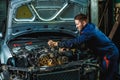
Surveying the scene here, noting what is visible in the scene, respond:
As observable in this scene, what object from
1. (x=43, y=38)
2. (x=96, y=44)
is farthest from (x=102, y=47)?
(x=43, y=38)

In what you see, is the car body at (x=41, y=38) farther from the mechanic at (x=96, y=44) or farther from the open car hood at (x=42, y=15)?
the mechanic at (x=96, y=44)

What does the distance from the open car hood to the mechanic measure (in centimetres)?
132

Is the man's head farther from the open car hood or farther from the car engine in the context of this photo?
the open car hood

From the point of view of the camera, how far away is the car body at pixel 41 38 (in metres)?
5.02

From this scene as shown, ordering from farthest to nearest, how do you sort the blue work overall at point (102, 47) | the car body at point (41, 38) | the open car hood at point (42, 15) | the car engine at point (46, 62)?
the open car hood at point (42, 15)
the blue work overall at point (102, 47)
the car body at point (41, 38)
the car engine at point (46, 62)

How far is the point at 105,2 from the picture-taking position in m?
8.66

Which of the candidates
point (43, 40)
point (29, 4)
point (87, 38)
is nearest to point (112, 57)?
point (87, 38)

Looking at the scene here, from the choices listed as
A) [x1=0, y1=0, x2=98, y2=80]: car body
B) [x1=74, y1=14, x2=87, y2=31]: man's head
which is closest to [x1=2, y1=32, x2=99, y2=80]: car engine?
[x1=0, y1=0, x2=98, y2=80]: car body

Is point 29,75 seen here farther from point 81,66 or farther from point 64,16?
point 64,16

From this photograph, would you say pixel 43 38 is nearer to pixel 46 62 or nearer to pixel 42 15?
pixel 42 15

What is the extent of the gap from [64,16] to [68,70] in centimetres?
201

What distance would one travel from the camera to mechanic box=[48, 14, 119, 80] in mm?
5105

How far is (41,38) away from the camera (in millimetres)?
6457

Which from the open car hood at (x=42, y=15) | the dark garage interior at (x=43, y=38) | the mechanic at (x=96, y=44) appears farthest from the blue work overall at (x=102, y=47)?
the open car hood at (x=42, y=15)
